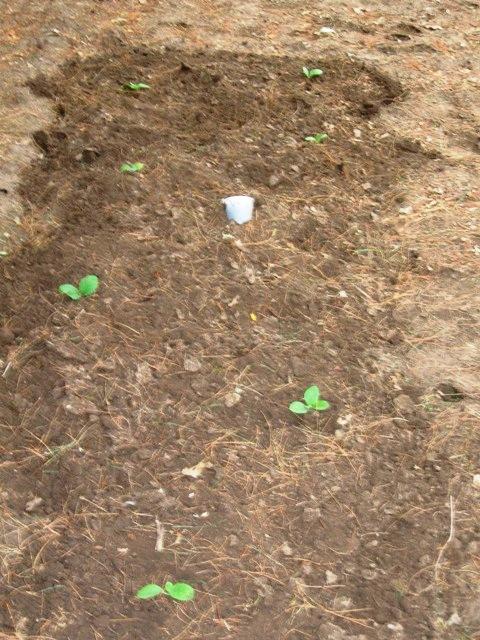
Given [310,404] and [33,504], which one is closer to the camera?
[33,504]

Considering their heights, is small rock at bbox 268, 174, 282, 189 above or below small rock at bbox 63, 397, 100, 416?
above

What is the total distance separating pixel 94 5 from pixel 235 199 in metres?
2.33

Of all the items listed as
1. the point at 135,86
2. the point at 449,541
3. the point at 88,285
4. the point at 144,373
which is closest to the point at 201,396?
the point at 144,373

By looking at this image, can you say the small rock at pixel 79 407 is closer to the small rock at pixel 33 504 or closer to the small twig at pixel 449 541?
the small rock at pixel 33 504

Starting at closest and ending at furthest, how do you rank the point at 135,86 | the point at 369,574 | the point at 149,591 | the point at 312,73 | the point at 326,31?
1. the point at 149,591
2. the point at 369,574
3. the point at 135,86
4. the point at 312,73
5. the point at 326,31

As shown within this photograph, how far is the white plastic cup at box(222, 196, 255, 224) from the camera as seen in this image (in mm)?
3008

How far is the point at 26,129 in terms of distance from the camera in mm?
3525

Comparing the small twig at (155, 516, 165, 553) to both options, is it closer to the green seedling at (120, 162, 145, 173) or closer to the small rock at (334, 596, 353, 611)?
the small rock at (334, 596, 353, 611)

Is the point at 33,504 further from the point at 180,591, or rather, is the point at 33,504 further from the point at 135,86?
the point at 135,86

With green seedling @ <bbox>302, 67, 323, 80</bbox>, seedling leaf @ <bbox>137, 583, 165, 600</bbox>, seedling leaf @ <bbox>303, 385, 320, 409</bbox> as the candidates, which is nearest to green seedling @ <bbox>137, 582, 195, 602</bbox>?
seedling leaf @ <bbox>137, 583, 165, 600</bbox>

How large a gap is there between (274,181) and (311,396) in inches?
47.7

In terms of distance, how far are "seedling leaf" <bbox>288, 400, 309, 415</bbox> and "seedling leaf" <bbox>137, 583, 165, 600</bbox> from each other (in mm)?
699

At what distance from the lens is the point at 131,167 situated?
318 centimetres

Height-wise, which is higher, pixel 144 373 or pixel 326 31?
pixel 326 31
